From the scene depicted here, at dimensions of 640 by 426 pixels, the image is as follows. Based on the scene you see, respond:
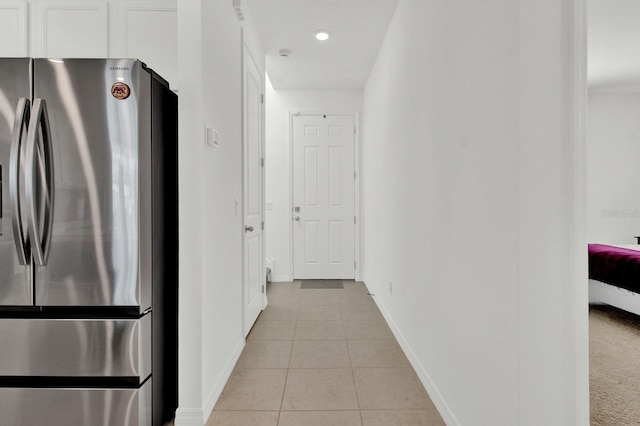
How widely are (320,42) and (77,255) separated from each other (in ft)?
9.32

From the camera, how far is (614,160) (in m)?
1.12

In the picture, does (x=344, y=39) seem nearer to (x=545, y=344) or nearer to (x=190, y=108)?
(x=190, y=108)

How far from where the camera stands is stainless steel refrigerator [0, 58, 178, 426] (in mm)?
1449

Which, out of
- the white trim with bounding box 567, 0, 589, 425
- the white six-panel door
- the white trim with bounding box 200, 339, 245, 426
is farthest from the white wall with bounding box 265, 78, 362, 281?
the white trim with bounding box 567, 0, 589, 425

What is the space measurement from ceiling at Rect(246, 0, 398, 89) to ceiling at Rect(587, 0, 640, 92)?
6.40 ft

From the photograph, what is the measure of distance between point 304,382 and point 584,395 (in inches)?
60.5

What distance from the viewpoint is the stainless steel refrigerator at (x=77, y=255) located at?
1449mm

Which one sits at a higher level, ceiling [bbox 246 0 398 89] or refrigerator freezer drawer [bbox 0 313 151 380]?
ceiling [bbox 246 0 398 89]

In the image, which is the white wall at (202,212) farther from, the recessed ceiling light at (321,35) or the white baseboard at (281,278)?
the white baseboard at (281,278)

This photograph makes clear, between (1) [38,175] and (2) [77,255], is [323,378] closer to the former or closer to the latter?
(2) [77,255]

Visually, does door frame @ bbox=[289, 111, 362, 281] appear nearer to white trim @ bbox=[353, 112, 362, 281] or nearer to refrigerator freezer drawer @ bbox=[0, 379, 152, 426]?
white trim @ bbox=[353, 112, 362, 281]

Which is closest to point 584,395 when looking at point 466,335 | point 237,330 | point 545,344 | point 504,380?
point 545,344

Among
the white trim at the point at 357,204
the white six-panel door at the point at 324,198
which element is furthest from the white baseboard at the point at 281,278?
the white trim at the point at 357,204

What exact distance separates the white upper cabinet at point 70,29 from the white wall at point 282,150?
284 cm
